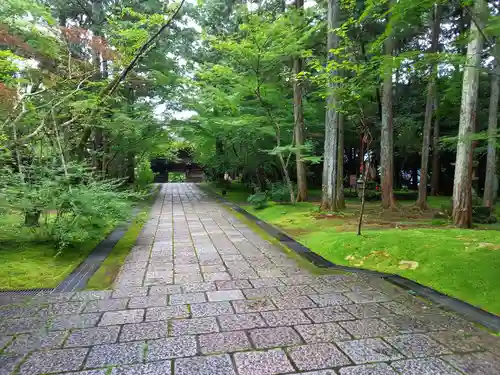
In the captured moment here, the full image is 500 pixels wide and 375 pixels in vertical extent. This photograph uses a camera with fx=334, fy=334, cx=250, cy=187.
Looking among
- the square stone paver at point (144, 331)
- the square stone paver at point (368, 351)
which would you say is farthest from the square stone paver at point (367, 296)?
the square stone paver at point (144, 331)

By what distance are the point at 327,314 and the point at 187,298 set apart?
56.4 inches

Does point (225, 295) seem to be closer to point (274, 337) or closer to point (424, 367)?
point (274, 337)

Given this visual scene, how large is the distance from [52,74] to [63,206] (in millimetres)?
4665

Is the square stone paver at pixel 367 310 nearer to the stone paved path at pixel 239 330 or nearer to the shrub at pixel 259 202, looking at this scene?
A: the stone paved path at pixel 239 330

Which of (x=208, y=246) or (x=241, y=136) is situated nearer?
(x=208, y=246)

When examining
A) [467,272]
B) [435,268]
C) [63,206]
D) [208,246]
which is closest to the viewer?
[467,272]

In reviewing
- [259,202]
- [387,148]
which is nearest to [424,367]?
[387,148]

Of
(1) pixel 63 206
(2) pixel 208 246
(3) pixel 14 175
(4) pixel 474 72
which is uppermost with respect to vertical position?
(4) pixel 474 72

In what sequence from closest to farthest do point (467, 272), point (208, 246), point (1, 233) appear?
point (467, 272) < point (1, 233) < point (208, 246)

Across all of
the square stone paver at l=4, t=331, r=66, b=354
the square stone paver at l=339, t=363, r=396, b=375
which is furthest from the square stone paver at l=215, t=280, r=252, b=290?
the square stone paver at l=339, t=363, r=396, b=375

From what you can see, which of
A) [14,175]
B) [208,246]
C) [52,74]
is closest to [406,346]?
[208,246]

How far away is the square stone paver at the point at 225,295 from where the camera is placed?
3.51 meters

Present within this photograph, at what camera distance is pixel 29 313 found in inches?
124

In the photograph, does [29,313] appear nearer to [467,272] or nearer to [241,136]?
[467,272]
